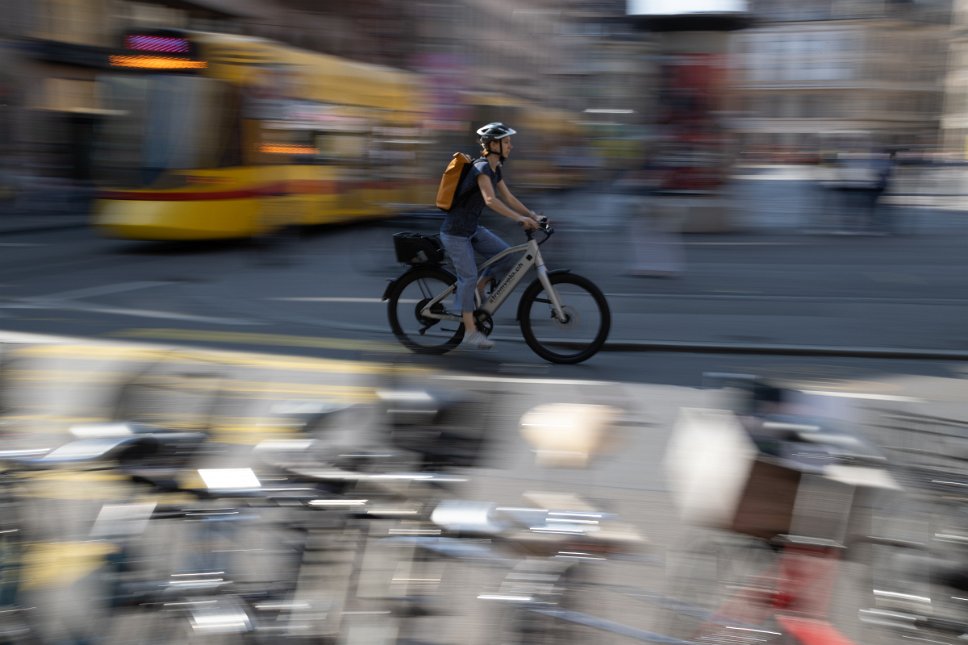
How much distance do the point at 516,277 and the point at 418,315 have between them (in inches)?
35.2

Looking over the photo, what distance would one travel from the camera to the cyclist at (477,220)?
7695 mm

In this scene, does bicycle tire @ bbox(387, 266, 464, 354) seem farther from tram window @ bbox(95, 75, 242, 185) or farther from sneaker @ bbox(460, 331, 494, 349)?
tram window @ bbox(95, 75, 242, 185)

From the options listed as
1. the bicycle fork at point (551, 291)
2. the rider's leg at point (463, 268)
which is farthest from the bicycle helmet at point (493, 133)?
the bicycle fork at point (551, 291)

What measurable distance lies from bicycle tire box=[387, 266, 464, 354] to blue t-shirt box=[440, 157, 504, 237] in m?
0.44

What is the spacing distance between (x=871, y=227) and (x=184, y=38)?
38.0 feet

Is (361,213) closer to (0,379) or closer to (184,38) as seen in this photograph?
(184,38)

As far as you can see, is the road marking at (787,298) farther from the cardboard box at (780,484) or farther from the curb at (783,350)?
the cardboard box at (780,484)

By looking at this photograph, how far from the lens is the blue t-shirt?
7.79m

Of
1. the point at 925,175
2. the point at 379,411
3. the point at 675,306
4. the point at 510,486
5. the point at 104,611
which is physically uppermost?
the point at 925,175

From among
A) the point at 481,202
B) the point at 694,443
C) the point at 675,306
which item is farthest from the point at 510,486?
the point at 675,306

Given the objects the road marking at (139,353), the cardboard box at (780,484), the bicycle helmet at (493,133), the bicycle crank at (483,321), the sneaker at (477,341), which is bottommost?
the road marking at (139,353)

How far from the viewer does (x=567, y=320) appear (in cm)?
786

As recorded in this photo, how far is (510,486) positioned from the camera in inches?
172

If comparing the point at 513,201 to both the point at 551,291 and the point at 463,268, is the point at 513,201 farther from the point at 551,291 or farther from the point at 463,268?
the point at 551,291
